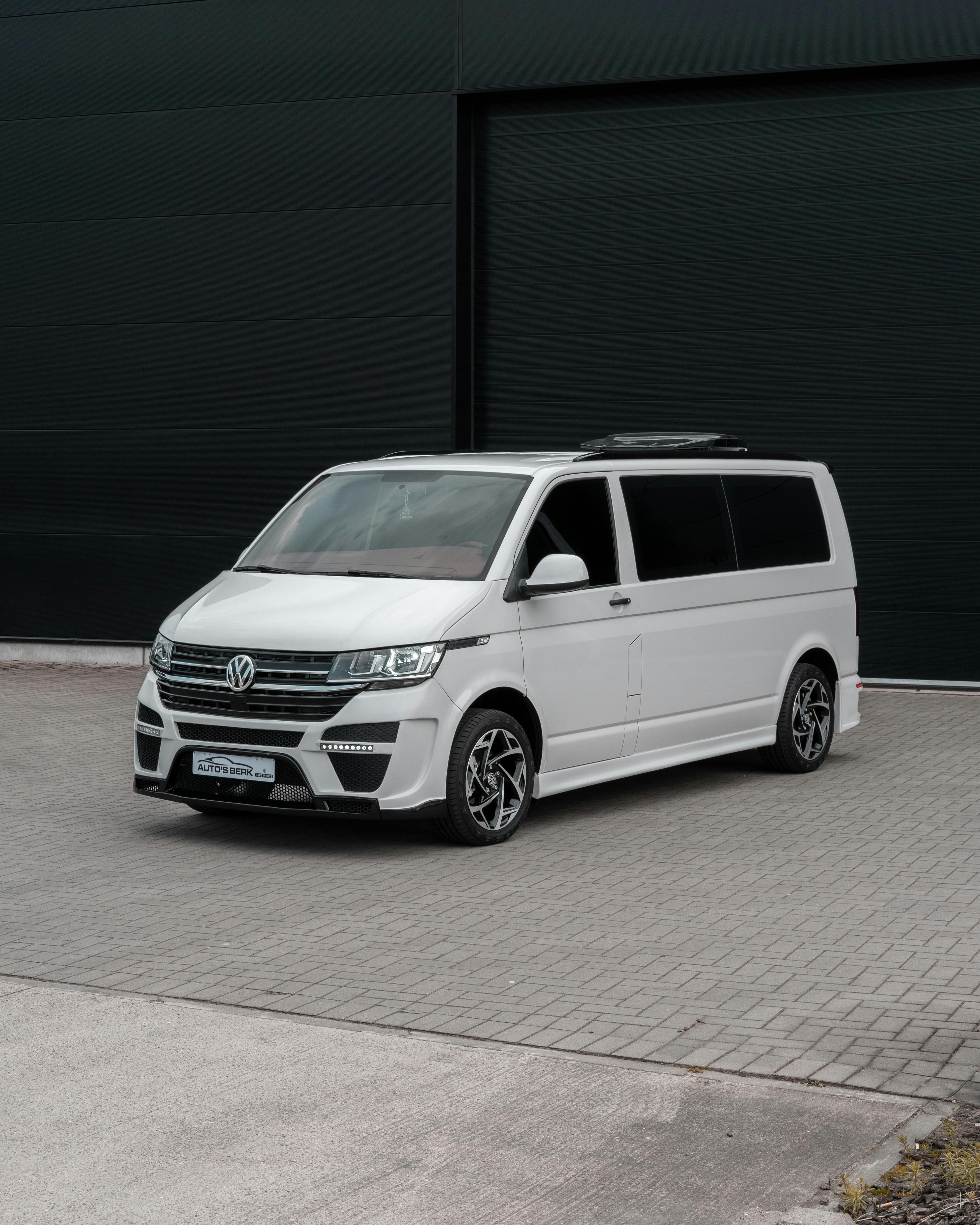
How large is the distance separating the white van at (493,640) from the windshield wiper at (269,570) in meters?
0.02

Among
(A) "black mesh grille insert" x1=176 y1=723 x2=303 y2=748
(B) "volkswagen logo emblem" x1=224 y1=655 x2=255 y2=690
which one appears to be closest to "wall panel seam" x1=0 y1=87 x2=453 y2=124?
(B) "volkswagen logo emblem" x1=224 y1=655 x2=255 y2=690

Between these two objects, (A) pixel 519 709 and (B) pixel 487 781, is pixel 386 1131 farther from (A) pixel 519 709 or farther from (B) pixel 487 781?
(A) pixel 519 709

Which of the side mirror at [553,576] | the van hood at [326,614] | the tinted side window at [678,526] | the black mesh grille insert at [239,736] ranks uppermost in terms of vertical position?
the tinted side window at [678,526]

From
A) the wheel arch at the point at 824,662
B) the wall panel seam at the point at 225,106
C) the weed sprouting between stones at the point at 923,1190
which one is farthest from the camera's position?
the wall panel seam at the point at 225,106

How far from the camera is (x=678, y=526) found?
10.1 meters

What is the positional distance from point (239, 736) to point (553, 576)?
181 cm

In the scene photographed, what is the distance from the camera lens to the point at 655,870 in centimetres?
819

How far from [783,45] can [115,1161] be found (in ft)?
41.9

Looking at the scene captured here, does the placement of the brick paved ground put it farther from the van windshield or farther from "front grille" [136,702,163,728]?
the van windshield

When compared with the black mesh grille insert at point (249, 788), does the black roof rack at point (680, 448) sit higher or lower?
higher

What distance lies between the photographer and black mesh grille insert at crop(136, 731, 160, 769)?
888 centimetres

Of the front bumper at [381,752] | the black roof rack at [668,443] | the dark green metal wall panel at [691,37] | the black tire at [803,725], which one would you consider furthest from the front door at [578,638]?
the dark green metal wall panel at [691,37]

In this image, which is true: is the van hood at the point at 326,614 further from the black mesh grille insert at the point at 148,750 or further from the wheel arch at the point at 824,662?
the wheel arch at the point at 824,662

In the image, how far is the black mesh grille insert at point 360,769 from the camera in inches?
324
